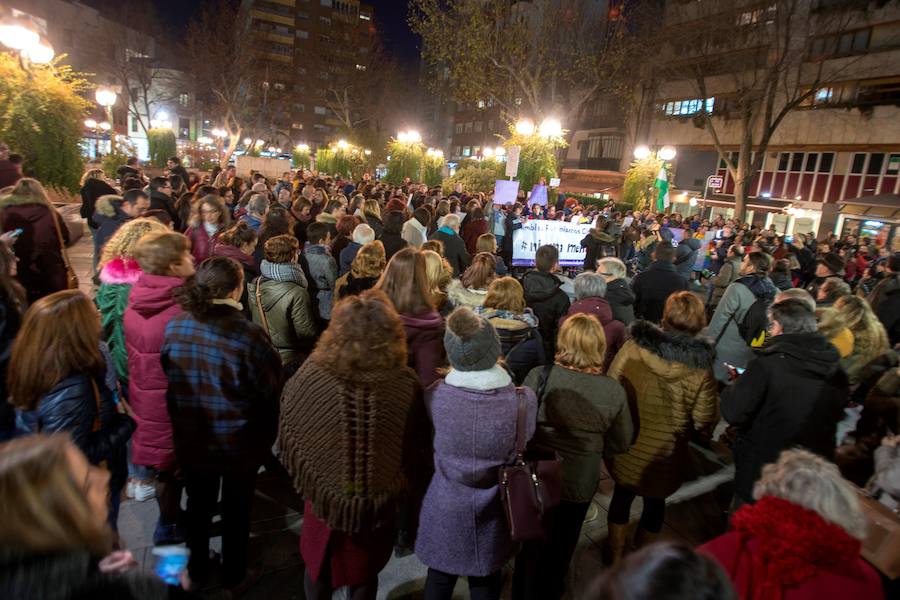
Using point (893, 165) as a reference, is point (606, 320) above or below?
below

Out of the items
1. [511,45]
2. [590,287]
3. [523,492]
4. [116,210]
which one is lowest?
[523,492]


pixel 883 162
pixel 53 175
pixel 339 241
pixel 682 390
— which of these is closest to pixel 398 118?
pixel 883 162

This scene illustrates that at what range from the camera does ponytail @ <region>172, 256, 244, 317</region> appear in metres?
2.77

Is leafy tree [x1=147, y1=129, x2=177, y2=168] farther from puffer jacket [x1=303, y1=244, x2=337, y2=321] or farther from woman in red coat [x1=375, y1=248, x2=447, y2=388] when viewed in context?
woman in red coat [x1=375, y1=248, x2=447, y2=388]

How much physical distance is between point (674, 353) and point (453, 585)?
6.28 feet

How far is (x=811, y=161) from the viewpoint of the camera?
31453 mm

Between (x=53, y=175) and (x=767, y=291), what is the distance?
14.1 metres

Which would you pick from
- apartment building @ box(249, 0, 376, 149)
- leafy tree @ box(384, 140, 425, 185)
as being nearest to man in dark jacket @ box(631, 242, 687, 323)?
leafy tree @ box(384, 140, 425, 185)

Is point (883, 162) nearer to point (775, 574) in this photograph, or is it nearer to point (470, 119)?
point (775, 574)

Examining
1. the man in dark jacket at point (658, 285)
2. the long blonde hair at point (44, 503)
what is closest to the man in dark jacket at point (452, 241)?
the man in dark jacket at point (658, 285)

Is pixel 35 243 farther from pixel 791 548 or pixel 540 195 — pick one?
pixel 540 195

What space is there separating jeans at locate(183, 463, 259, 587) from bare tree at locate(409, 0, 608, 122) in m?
28.5

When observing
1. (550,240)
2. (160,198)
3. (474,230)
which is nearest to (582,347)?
(474,230)

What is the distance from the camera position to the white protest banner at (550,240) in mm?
10641
